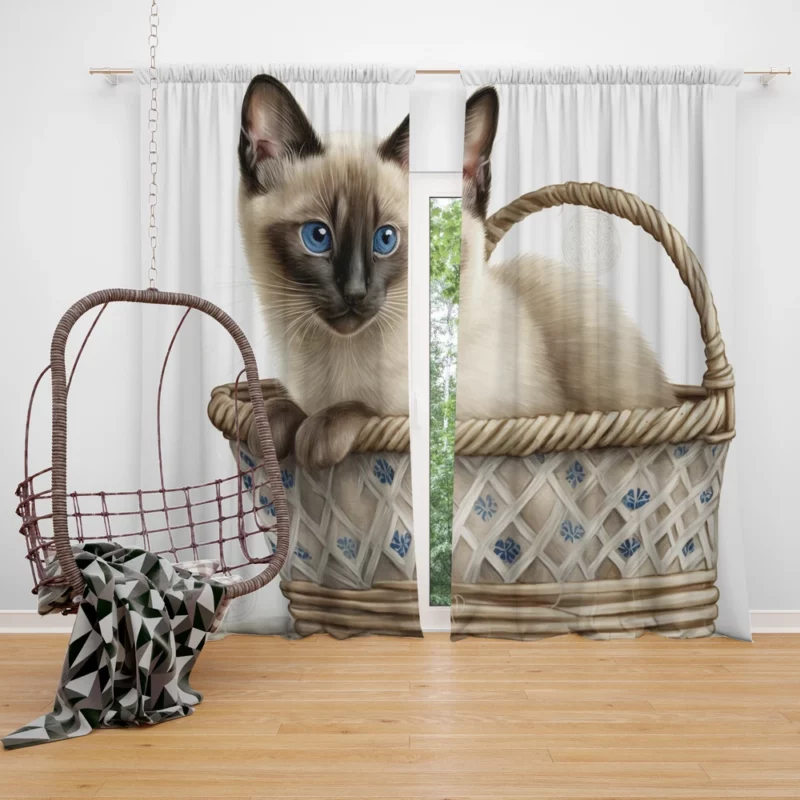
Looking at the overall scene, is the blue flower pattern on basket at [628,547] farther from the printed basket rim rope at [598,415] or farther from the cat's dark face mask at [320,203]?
the cat's dark face mask at [320,203]

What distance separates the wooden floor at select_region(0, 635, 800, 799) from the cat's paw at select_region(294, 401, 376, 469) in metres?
0.69

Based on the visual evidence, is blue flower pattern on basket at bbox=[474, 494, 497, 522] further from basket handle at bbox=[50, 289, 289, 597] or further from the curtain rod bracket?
the curtain rod bracket

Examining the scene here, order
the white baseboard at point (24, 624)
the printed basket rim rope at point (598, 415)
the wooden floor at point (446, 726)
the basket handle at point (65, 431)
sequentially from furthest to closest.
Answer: the white baseboard at point (24, 624), the printed basket rim rope at point (598, 415), the basket handle at point (65, 431), the wooden floor at point (446, 726)

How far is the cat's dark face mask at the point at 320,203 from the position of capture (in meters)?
2.94

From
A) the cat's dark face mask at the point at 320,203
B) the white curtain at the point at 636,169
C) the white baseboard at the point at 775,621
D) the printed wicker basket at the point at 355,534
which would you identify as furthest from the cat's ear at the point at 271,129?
the white baseboard at the point at 775,621

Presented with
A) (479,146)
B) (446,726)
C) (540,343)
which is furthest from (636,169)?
(446,726)

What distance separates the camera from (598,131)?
9.73ft

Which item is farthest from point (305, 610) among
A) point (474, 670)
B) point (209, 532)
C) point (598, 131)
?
point (598, 131)

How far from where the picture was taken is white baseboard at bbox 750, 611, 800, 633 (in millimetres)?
3023

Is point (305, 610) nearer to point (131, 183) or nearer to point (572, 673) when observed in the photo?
point (572, 673)

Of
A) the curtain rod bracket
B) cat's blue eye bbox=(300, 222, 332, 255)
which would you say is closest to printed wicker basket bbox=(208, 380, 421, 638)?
cat's blue eye bbox=(300, 222, 332, 255)

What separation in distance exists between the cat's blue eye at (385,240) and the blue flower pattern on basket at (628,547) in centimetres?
143

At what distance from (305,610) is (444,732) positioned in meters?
1.05

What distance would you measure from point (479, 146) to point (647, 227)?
0.72 meters
